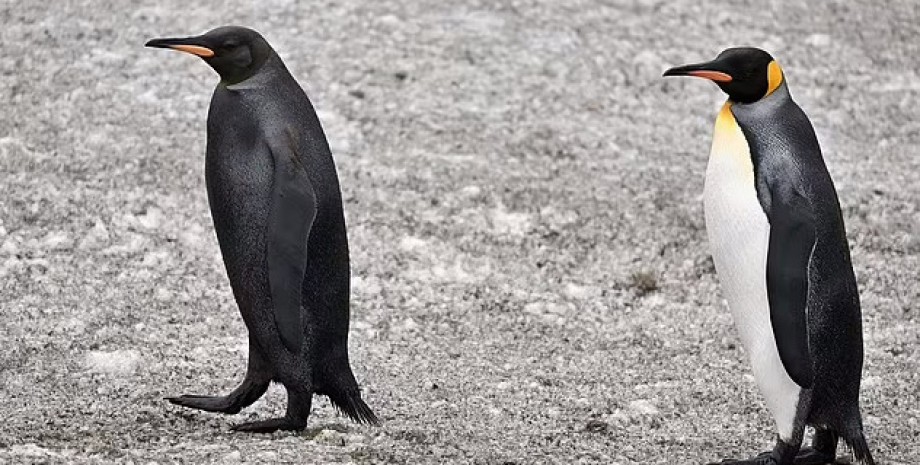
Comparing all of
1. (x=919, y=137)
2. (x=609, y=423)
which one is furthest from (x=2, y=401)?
(x=919, y=137)

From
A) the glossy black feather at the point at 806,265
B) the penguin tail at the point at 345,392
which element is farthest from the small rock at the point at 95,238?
the glossy black feather at the point at 806,265

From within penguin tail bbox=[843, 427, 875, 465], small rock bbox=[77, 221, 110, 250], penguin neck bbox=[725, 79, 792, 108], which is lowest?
small rock bbox=[77, 221, 110, 250]

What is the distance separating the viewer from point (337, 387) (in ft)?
13.9

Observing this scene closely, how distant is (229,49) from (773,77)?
1457 millimetres

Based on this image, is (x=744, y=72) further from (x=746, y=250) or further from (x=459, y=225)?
(x=459, y=225)

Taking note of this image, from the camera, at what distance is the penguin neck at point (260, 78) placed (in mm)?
4082

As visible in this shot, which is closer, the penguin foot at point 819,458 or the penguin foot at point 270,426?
the penguin foot at point 270,426

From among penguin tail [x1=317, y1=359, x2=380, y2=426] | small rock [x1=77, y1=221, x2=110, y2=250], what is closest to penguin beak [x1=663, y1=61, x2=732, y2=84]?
penguin tail [x1=317, y1=359, x2=380, y2=426]

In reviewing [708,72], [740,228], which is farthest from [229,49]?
[740,228]

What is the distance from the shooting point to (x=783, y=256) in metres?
3.91

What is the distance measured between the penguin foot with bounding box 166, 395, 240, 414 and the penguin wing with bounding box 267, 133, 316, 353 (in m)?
0.42

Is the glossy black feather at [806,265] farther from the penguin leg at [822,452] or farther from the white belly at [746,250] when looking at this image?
the penguin leg at [822,452]

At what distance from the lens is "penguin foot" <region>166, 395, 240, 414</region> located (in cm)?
427

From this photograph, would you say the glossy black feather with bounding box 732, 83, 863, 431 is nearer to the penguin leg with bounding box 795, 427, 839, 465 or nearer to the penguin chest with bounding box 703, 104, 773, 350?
the penguin chest with bounding box 703, 104, 773, 350
